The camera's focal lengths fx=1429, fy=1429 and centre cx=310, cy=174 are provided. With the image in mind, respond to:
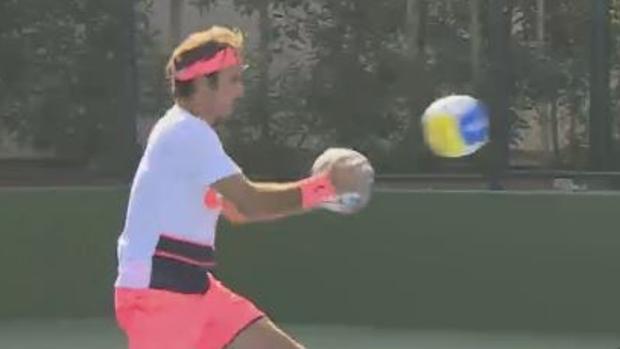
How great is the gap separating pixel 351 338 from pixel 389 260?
0.49 meters

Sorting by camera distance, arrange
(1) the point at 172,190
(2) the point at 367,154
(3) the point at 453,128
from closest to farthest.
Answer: (1) the point at 172,190 → (3) the point at 453,128 → (2) the point at 367,154

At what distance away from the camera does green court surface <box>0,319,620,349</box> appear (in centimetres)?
724

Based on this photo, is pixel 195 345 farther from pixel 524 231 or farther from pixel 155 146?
pixel 524 231

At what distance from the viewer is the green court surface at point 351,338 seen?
23.7 ft

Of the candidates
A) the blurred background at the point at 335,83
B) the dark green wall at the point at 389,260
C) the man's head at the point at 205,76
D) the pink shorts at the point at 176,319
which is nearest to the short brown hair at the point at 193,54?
the man's head at the point at 205,76

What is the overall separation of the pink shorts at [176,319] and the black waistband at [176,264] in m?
0.02

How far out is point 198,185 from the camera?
158 inches

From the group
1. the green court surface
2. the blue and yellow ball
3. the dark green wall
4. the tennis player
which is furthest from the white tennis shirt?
the dark green wall

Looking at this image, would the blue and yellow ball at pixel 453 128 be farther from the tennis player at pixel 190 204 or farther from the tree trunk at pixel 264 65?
the tree trunk at pixel 264 65

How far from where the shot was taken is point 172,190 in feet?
13.2

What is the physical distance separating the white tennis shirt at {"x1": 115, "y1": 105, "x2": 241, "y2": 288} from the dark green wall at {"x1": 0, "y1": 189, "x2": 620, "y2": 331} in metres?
3.58

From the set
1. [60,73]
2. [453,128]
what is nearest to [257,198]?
[453,128]

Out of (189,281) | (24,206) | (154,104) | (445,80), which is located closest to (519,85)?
(445,80)

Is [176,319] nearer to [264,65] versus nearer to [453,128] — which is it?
[453,128]
